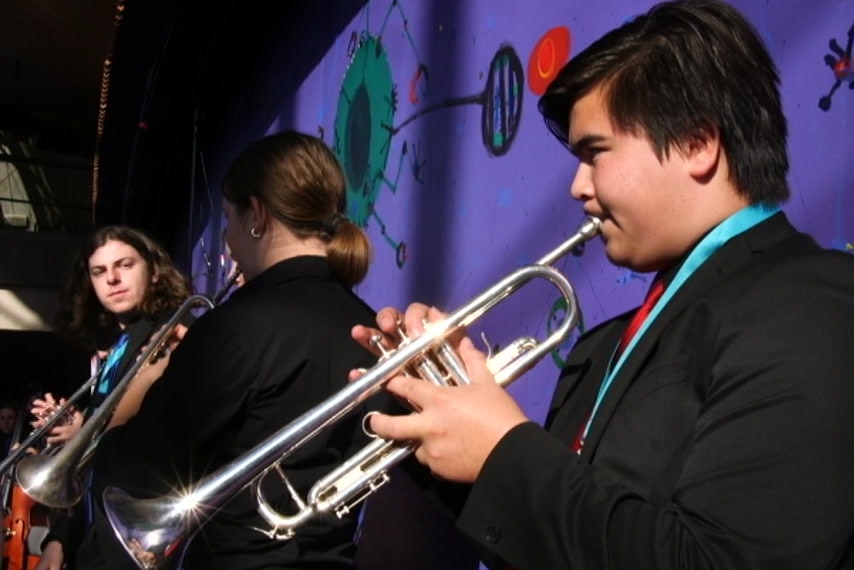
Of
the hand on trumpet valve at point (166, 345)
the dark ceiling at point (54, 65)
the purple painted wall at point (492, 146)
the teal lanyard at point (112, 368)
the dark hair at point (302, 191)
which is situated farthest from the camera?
the dark ceiling at point (54, 65)

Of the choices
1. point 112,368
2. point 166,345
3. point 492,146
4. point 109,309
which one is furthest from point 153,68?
point 492,146

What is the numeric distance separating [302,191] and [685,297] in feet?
4.06

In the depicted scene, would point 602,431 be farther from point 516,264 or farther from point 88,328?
point 88,328

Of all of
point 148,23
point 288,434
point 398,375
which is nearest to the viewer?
point 398,375

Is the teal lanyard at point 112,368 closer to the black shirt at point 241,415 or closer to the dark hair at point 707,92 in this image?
the black shirt at point 241,415

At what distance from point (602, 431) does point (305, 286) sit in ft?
3.70

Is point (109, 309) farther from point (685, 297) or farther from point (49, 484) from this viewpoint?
point (685, 297)

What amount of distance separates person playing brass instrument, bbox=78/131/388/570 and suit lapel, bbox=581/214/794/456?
0.96 metres

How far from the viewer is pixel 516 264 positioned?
250 centimetres

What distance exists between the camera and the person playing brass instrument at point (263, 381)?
1.97 metres

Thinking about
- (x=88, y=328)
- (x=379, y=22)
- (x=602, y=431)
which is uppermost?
(x=379, y=22)

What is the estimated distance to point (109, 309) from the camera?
3633 millimetres

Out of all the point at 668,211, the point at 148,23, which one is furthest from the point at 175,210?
the point at 668,211

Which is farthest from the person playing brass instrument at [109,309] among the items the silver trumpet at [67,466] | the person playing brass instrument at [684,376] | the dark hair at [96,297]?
the person playing brass instrument at [684,376]
